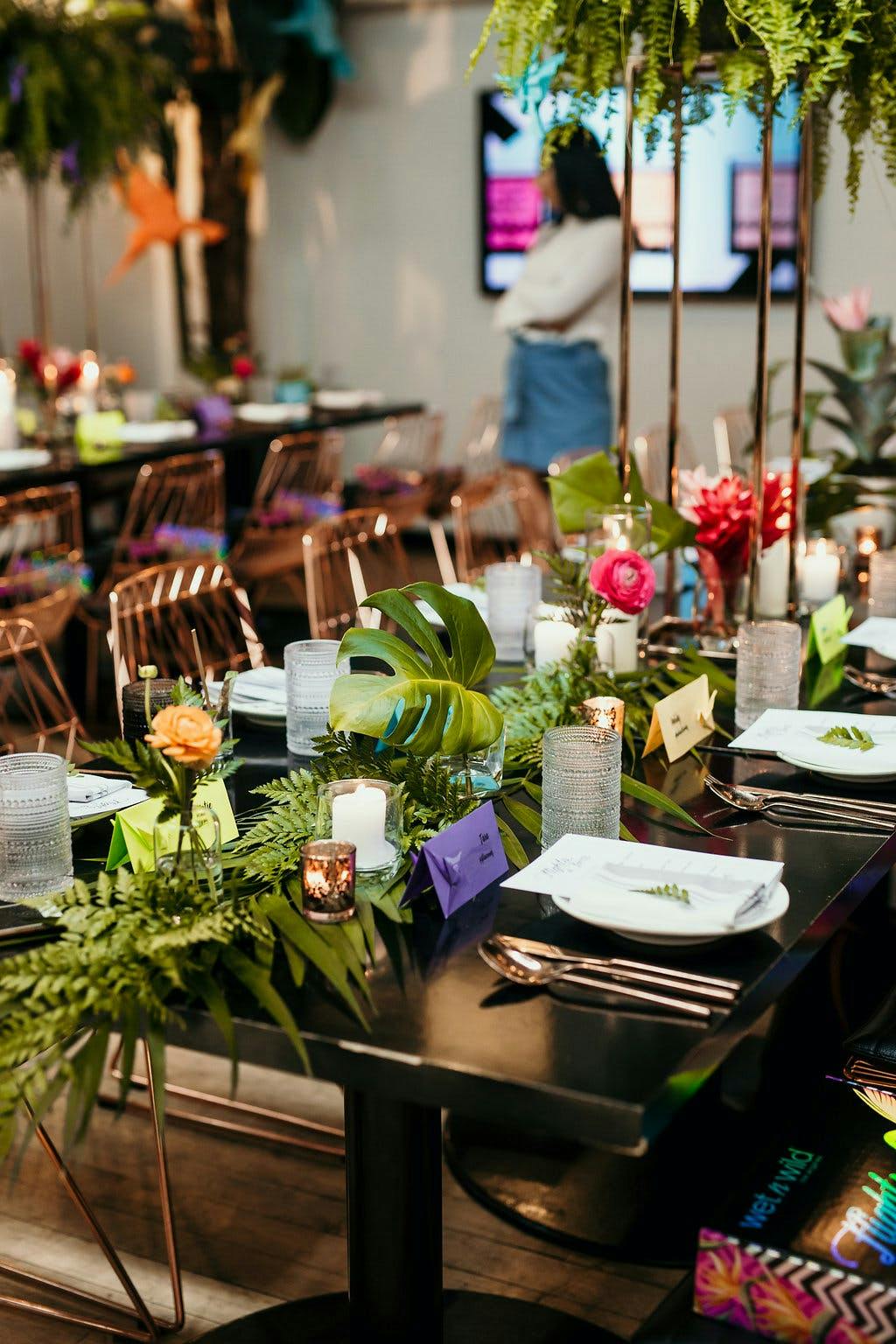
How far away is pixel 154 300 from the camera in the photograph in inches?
311

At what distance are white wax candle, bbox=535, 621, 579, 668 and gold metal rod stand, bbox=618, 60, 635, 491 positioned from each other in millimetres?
382

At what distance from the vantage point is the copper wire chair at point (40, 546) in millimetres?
3713

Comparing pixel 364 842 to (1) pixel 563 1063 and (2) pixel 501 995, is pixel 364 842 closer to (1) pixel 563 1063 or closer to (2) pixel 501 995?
A: (2) pixel 501 995

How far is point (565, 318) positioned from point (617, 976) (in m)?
4.09

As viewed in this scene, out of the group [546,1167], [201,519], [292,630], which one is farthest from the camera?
[292,630]

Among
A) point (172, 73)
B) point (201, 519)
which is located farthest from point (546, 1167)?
point (172, 73)

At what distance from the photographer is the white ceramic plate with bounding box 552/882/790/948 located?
55.2 inches

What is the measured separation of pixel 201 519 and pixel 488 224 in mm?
3056

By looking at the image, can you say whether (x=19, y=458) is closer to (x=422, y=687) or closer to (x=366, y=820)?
(x=422, y=687)

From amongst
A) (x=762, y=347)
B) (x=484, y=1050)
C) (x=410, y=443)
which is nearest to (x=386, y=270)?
(x=410, y=443)

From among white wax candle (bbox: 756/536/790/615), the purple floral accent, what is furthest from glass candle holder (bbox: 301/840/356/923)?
the purple floral accent

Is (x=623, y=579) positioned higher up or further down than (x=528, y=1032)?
higher up

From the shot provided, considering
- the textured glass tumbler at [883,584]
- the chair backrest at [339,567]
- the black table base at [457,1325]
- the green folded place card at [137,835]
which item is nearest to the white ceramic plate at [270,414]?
the chair backrest at [339,567]

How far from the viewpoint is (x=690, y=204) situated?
702 centimetres
